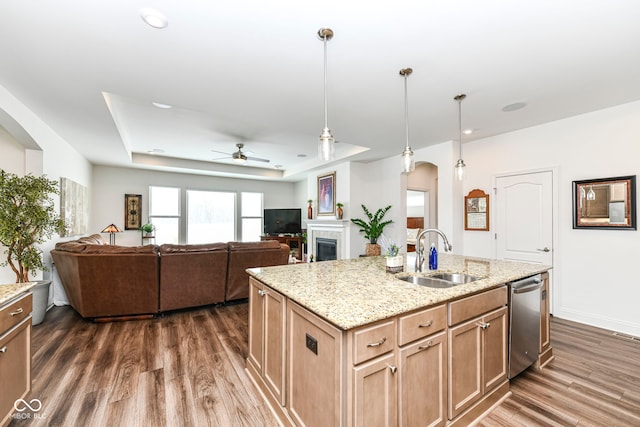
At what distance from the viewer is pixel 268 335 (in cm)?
200

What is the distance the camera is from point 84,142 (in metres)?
4.54

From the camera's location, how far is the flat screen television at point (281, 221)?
325 inches

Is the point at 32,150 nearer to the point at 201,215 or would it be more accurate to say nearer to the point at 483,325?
the point at 201,215

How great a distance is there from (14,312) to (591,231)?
543 cm

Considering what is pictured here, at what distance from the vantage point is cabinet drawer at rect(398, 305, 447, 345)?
146 centimetres

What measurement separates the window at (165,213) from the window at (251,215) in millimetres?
1758

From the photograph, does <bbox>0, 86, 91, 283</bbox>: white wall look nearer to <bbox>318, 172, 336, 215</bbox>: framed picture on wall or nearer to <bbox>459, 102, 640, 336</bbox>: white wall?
<bbox>318, 172, 336, 215</bbox>: framed picture on wall

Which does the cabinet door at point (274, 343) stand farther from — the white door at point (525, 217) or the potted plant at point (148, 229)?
the potted plant at point (148, 229)

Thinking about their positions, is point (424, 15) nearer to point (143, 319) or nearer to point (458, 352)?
point (458, 352)

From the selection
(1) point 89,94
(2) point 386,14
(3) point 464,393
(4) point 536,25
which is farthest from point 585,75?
(1) point 89,94

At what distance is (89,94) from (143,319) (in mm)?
2669

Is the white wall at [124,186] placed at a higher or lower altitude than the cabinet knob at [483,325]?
higher

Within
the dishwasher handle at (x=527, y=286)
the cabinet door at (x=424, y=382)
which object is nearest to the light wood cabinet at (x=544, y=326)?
the dishwasher handle at (x=527, y=286)

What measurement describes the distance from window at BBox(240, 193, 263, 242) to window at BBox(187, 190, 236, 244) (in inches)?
11.4
